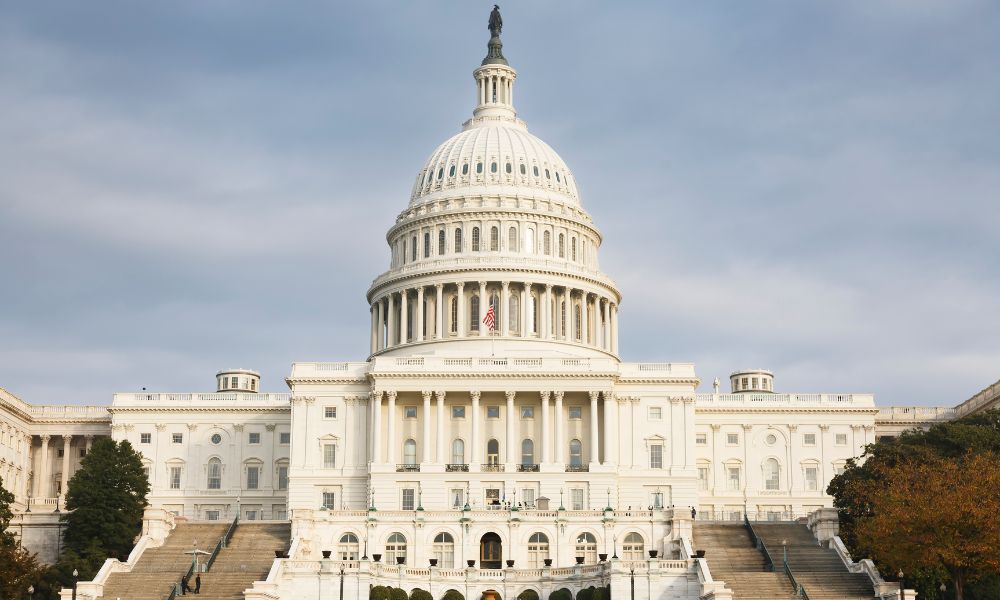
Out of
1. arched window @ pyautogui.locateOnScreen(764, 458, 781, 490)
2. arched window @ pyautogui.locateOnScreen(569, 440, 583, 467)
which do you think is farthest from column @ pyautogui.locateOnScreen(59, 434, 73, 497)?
arched window @ pyautogui.locateOnScreen(764, 458, 781, 490)

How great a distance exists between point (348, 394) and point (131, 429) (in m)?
23.3

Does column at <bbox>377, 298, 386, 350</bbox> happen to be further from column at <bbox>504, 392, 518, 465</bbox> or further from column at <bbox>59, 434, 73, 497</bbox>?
column at <bbox>59, 434, 73, 497</bbox>

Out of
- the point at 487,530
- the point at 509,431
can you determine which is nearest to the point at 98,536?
the point at 487,530

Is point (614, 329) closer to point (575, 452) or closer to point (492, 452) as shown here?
point (575, 452)

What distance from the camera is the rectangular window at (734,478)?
135m

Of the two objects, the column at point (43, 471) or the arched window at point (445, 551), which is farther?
the column at point (43, 471)

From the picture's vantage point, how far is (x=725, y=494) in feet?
440

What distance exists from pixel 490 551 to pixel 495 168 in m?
52.8

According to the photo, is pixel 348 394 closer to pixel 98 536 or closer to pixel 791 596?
pixel 98 536

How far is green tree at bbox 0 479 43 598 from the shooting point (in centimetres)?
8169

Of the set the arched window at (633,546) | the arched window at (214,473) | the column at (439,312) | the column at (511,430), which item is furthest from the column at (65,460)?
the arched window at (633,546)

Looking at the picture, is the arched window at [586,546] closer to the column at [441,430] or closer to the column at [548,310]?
the column at [441,430]

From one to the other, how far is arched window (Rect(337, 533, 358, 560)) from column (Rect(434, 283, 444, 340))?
36457 millimetres

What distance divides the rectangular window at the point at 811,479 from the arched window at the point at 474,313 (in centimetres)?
3071
